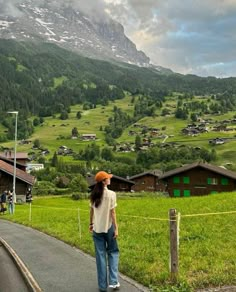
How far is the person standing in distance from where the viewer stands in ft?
30.0

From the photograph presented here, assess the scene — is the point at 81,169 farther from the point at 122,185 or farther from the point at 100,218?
the point at 100,218

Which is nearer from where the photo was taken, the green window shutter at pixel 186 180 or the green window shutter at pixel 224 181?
the green window shutter at pixel 224 181

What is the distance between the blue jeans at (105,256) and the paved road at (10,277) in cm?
201

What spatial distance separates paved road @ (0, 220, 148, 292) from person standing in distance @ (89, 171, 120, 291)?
1.22ft

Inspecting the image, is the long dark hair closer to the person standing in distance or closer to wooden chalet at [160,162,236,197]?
the person standing in distance

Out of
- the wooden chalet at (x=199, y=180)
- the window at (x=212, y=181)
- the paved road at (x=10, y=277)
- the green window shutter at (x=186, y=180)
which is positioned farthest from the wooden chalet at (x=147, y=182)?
the paved road at (x=10, y=277)

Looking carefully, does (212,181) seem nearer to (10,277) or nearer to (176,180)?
(176,180)

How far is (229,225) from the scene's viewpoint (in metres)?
15.4

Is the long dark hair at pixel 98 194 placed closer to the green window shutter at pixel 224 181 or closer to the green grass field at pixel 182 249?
the green grass field at pixel 182 249

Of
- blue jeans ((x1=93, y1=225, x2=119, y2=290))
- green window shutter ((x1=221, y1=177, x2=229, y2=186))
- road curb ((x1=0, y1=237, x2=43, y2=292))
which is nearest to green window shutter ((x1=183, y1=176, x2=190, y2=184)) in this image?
green window shutter ((x1=221, y1=177, x2=229, y2=186))

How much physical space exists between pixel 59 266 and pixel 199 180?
67.5m

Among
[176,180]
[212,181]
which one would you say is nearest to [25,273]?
[212,181]

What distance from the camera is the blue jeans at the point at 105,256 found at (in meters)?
9.13

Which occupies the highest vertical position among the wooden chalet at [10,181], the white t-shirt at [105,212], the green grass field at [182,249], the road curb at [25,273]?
the wooden chalet at [10,181]
